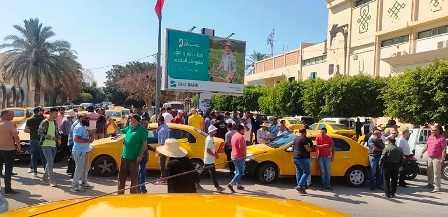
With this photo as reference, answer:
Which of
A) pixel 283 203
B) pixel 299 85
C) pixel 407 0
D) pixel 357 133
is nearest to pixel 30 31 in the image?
pixel 299 85

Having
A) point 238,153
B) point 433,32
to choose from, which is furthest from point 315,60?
point 238,153

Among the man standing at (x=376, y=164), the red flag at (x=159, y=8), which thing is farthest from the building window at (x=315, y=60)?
the man standing at (x=376, y=164)

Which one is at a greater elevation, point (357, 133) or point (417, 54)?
point (417, 54)

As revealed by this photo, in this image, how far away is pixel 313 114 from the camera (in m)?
42.0

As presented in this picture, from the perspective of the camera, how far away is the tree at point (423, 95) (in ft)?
88.6

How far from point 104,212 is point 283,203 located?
86 centimetres

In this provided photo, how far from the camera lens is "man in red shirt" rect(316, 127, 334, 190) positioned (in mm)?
12875

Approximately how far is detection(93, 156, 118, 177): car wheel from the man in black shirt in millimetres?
4538

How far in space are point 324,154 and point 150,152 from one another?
14.2 feet

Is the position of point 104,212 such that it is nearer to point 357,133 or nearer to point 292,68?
point 357,133

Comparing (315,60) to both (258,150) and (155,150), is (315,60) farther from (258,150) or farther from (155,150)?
(155,150)

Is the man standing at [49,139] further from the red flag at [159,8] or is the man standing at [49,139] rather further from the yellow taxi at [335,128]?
the yellow taxi at [335,128]

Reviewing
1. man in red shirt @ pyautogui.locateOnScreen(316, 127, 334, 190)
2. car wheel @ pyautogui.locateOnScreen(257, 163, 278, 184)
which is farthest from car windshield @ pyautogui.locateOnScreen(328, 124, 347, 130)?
man in red shirt @ pyautogui.locateOnScreen(316, 127, 334, 190)

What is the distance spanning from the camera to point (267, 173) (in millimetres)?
13500
